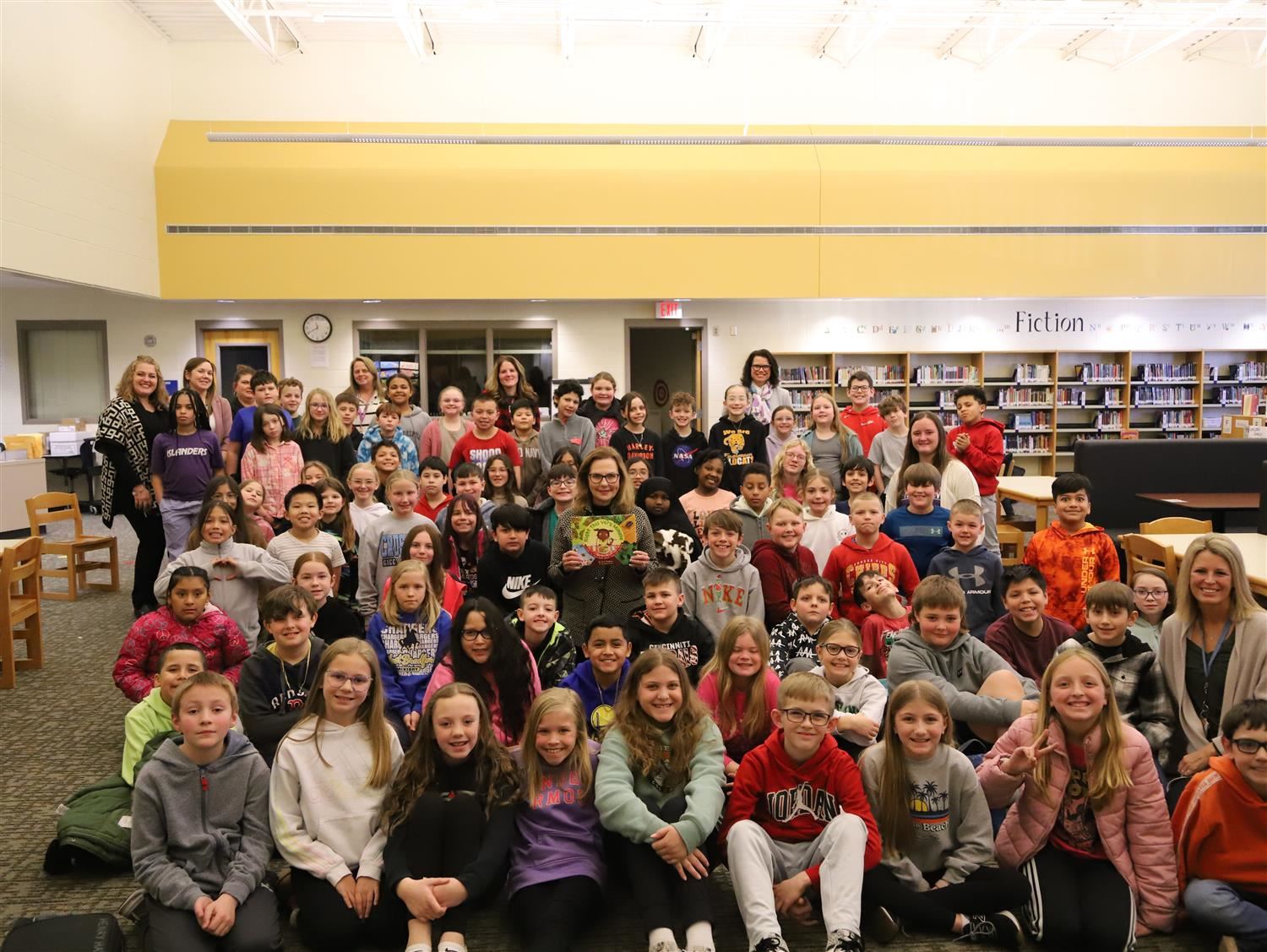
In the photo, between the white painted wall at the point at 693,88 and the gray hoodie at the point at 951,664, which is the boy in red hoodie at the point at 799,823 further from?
the white painted wall at the point at 693,88

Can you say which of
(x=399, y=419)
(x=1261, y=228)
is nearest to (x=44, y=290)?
(x=399, y=419)

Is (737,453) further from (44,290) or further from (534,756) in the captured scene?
(44,290)

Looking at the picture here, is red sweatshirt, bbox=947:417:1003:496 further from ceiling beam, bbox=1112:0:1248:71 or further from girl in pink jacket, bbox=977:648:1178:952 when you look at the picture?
ceiling beam, bbox=1112:0:1248:71

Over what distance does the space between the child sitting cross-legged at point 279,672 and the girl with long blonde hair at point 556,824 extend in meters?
0.96

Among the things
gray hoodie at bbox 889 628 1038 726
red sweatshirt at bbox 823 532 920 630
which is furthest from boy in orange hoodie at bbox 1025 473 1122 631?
gray hoodie at bbox 889 628 1038 726

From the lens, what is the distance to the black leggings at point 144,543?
638 centimetres

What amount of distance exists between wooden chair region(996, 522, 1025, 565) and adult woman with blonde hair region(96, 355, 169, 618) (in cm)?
613

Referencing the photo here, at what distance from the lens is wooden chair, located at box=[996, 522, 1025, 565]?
24.3ft

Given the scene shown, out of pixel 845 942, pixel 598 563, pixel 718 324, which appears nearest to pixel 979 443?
pixel 598 563

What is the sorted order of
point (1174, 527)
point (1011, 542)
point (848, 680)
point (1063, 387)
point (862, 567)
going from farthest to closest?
point (1063, 387), point (1011, 542), point (1174, 527), point (862, 567), point (848, 680)

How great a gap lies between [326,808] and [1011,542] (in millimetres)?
6065

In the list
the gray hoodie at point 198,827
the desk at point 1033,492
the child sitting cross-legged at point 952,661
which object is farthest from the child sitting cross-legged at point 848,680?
the desk at point 1033,492

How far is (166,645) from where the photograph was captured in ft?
12.8

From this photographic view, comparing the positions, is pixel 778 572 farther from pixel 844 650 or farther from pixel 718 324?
pixel 718 324
